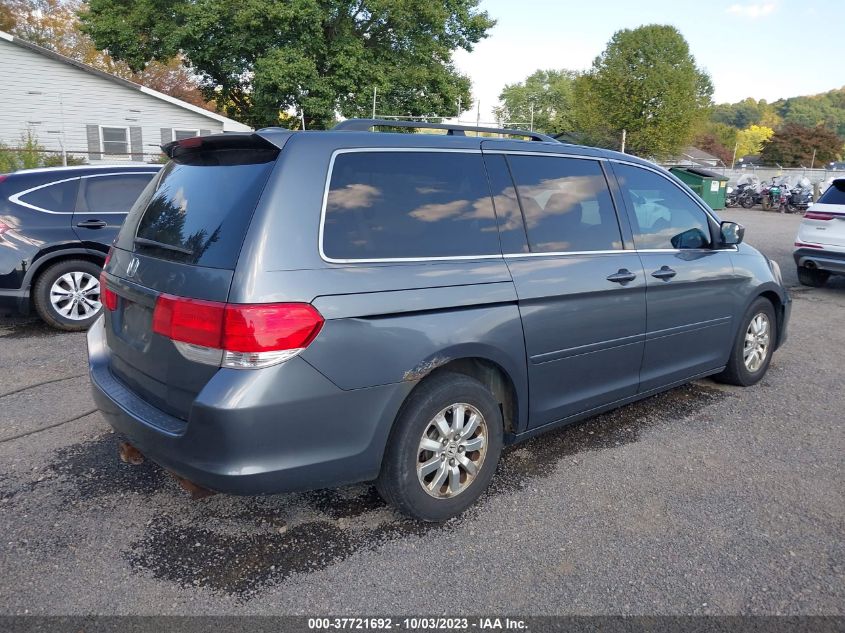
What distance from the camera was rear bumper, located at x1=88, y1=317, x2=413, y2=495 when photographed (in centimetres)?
251

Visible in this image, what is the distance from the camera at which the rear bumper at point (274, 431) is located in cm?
251

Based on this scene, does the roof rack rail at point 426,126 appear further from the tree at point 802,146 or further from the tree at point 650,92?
the tree at point 802,146

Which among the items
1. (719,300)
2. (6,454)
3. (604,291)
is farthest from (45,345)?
(719,300)

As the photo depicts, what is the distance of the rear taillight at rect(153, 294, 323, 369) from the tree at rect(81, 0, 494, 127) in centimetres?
2637

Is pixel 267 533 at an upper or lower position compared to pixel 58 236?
lower

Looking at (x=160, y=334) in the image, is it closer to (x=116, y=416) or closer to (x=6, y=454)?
(x=116, y=416)

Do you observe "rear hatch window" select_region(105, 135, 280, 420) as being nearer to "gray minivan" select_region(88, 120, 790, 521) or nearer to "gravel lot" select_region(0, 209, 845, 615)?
"gray minivan" select_region(88, 120, 790, 521)

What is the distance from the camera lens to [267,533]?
3.06 m

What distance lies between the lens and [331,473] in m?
2.76

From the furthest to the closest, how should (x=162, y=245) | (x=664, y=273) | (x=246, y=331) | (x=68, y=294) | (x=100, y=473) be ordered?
(x=68, y=294), (x=664, y=273), (x=100, y=473), (x=162, y=245), (x=246, y=331)

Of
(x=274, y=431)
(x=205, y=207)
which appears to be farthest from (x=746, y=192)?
(x=274, y=431)

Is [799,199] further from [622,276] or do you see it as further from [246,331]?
[246,331]

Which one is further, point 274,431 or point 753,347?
point 753,347

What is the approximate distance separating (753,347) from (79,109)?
23.7m
